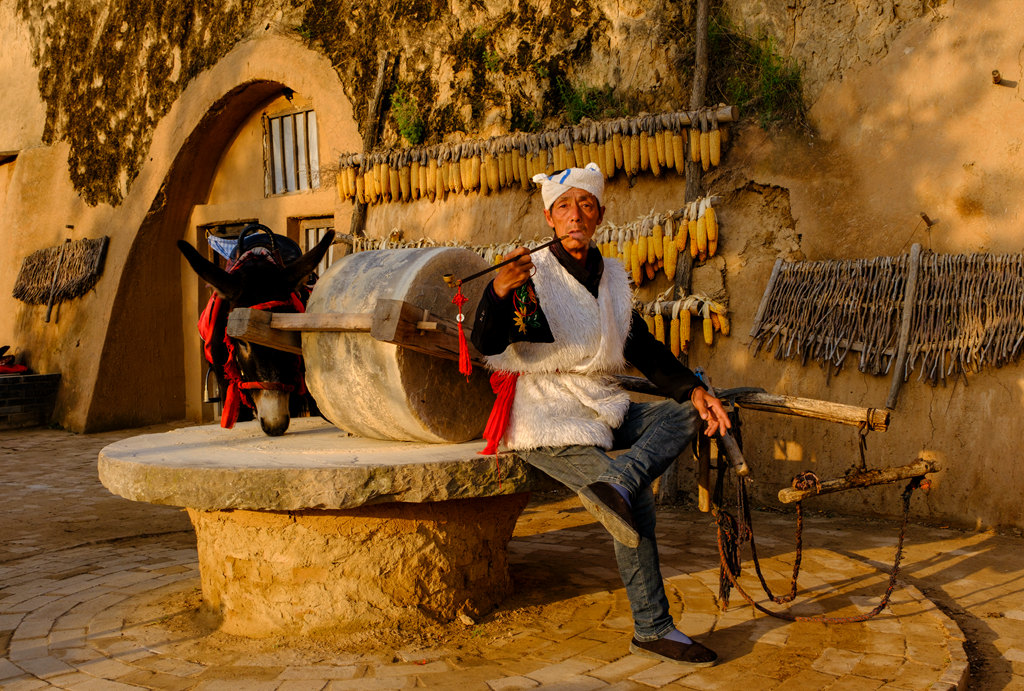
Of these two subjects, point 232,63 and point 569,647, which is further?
point 232,63

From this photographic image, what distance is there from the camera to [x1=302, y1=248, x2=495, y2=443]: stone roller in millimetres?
3934

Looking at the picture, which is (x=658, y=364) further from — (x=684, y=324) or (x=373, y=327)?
(x=684, y=324)

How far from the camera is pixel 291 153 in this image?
10.6m

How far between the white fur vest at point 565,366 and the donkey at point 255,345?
1190 mm

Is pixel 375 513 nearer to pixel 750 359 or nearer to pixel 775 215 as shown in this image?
pixel 750 359

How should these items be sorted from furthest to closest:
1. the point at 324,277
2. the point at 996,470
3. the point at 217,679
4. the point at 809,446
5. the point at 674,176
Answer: the point at 674,176
the point at 809,446
the point at 996,470
the point at 324,277
the point at 217,679

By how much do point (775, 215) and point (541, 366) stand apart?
12.0 ft

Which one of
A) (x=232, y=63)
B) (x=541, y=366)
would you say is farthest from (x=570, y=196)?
(x=232, y=63)

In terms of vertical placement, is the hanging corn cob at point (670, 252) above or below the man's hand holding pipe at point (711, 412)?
above

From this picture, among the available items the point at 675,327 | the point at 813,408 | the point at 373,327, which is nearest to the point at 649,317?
the point at 675,327

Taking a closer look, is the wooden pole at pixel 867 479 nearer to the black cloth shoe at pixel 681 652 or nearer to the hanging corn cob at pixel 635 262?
the black cloth shoe at pixel 681 652

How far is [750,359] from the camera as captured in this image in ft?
21.7

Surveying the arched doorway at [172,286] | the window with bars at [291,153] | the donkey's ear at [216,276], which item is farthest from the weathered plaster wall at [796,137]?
the donkey's ear at [216,276]

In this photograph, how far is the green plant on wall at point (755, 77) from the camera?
6680mm
